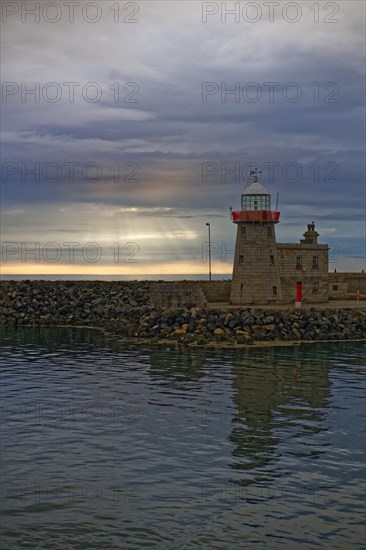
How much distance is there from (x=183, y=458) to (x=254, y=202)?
1230 inches

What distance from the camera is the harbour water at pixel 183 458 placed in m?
12.1

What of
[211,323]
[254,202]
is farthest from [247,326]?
[254,202]

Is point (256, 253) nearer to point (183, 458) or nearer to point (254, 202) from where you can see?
point (254, 202)

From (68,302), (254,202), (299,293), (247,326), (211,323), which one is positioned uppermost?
(254,202)

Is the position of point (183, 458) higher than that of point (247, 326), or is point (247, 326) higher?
point (247, 326)

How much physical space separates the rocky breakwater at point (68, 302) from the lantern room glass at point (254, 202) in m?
12.1

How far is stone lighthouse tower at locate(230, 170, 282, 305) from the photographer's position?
4516 cm

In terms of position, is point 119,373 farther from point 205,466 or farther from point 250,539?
point 250,539

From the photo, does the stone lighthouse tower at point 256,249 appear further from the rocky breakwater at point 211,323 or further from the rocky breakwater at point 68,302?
the rocky breakwater at point 68,302

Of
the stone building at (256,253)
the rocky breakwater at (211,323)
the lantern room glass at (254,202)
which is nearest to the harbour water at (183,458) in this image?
the rocky breakwater at (211,323)

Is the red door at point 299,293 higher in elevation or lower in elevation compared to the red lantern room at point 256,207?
lower

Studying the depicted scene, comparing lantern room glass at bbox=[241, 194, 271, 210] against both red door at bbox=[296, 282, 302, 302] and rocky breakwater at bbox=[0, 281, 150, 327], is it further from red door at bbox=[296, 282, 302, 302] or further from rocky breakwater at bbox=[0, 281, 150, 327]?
rocky breakwater at bbox=[0, 281, 150, 327]

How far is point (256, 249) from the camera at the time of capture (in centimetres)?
4512

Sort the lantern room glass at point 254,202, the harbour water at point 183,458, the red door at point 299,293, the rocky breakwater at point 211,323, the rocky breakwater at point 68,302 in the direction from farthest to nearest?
the rocky breakwater at point 68,302 → the lantern room glass at point 254,202 → the red door at point 299,293 → the rocky breakwater at point 211,323 → the harbour water at point 183,458
